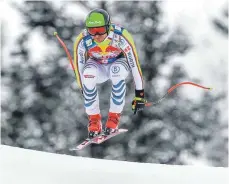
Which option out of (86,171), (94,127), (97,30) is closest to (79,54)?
(97,30)

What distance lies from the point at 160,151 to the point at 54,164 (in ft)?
15.5

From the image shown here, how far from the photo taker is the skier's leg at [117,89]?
540cm

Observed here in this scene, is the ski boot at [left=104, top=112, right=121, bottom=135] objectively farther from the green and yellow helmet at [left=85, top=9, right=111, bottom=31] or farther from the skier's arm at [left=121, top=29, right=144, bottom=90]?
the green and yellow helmet at [left=85, top=9, right=111, bottom=31]

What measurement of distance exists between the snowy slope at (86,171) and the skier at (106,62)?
771 millimetres

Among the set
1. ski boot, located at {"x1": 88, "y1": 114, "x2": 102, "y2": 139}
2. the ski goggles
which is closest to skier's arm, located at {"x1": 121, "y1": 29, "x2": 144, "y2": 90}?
the ski goggles

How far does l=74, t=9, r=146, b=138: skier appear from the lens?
5.30 meters

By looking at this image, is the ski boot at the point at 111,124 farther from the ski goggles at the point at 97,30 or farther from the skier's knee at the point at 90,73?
the ski goggles at the point at 97,30

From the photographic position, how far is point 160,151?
10867 millimetres

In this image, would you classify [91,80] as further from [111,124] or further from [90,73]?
[111,124]

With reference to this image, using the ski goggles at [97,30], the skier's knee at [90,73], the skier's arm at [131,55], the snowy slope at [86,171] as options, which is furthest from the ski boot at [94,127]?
the ski goggles at [97,30]

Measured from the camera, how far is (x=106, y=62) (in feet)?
17.8

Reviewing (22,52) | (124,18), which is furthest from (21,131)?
(124,18)

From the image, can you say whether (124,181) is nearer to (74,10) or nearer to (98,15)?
(98,15)

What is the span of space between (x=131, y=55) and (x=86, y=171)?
1665mm
